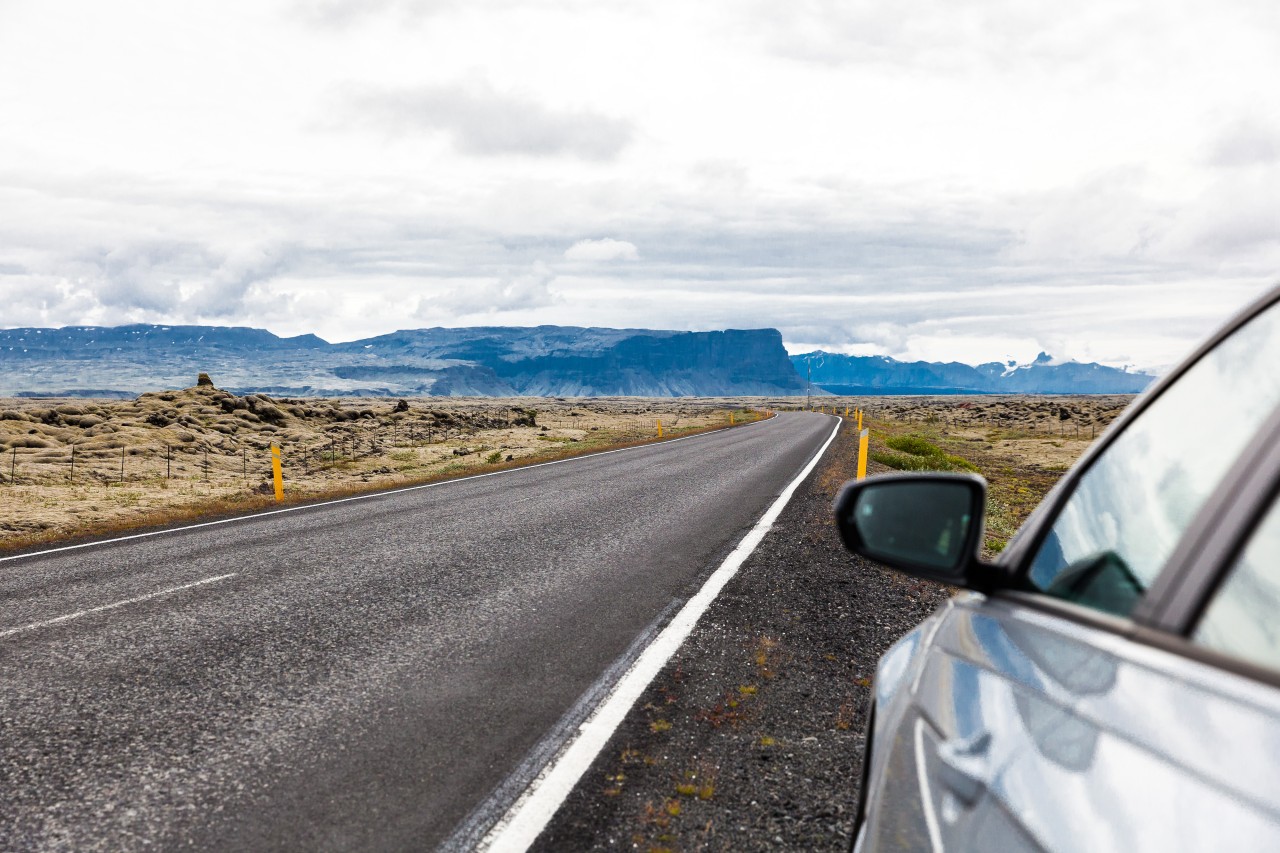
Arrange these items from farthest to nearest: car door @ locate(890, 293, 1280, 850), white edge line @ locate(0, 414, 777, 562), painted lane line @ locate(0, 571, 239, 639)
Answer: white edge line @ locate(0, 414, 777, 562) → painted lane line @ locate(0, 571, 239, 639) → car door @ locate(890, 293, 1280, 850)

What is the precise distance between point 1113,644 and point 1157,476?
0.49 metres

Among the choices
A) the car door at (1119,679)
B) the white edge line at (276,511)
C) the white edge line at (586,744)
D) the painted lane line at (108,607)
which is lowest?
the white edge line at (276,511)

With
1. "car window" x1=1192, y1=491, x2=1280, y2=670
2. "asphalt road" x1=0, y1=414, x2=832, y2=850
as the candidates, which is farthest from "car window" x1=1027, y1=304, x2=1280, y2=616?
"asphalt road" x1=0, y1=414, x2=832, y2=850

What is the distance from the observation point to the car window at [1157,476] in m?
1.44

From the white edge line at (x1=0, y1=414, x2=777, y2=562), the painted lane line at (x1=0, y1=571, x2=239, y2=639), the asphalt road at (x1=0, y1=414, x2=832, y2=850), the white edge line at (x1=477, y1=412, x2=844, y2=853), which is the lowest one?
the white edge line at (x1=0, y1=414, x2=777, y2=562)

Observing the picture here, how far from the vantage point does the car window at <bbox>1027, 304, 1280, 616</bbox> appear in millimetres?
1438

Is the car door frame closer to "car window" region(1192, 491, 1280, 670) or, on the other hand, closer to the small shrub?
"car window" region(1192, 491, 1280, 670)

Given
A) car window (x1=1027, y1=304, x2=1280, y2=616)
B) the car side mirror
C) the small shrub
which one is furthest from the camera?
the small shrub

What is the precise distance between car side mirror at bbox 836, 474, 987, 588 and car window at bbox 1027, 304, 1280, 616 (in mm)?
185

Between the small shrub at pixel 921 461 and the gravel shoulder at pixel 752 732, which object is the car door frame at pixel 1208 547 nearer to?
the gravel shoulder at pixel 752 732

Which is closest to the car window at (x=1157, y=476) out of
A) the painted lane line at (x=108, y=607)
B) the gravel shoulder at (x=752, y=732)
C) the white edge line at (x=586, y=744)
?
the gravel shoulder at (x=752, y=732)

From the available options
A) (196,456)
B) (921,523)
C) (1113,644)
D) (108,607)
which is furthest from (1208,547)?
(196,456)

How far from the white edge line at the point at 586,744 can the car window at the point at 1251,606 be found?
8.12 feet

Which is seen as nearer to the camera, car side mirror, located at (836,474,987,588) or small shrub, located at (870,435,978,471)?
car side mirror, located at (836,474,987,588)
